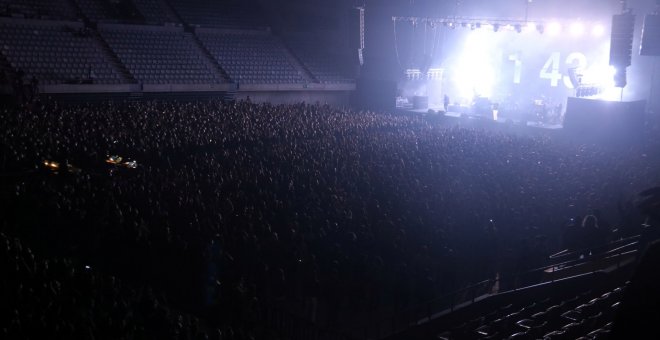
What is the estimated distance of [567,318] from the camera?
810 cm

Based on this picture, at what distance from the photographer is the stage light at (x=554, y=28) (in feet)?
114

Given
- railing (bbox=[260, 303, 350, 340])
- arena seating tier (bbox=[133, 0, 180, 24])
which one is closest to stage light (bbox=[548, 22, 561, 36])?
arena seating tier (bbox=[133, 0, 180, 24])

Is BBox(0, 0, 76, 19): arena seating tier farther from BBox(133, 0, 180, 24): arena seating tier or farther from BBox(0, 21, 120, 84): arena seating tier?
BBox(133, 0, 180, 24): arena seating tier

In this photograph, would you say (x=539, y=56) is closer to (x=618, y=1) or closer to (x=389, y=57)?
(x=618, y=1)

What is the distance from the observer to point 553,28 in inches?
1385

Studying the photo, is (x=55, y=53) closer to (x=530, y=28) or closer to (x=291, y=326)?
(x=291, y=326)

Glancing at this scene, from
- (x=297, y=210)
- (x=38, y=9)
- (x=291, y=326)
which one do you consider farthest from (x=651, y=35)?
(x=38, y=9)

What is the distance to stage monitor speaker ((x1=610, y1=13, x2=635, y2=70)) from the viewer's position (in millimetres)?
24000

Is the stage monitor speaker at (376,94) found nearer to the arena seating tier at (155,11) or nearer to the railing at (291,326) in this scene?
the arena seating tier at (155,11)

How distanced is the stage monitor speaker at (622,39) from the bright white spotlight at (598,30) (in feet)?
32.2

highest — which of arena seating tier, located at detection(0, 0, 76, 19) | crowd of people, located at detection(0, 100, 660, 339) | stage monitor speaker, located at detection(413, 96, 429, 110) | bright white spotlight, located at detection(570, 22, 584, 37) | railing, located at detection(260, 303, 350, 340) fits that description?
bright white spotlight, located at detection(570, 22, 584, 37)

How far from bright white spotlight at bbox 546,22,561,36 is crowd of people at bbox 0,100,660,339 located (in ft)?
61.4

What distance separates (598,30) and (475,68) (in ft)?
26.5

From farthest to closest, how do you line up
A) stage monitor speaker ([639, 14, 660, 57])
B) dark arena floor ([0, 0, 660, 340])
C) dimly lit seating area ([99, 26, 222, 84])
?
1. dimly lit seating area ([99, 26, 222, 84])
2. stage monitor speaker ([639, 14, 660, 57])
3. dark arena floor ([0, 0, 660, 340])
